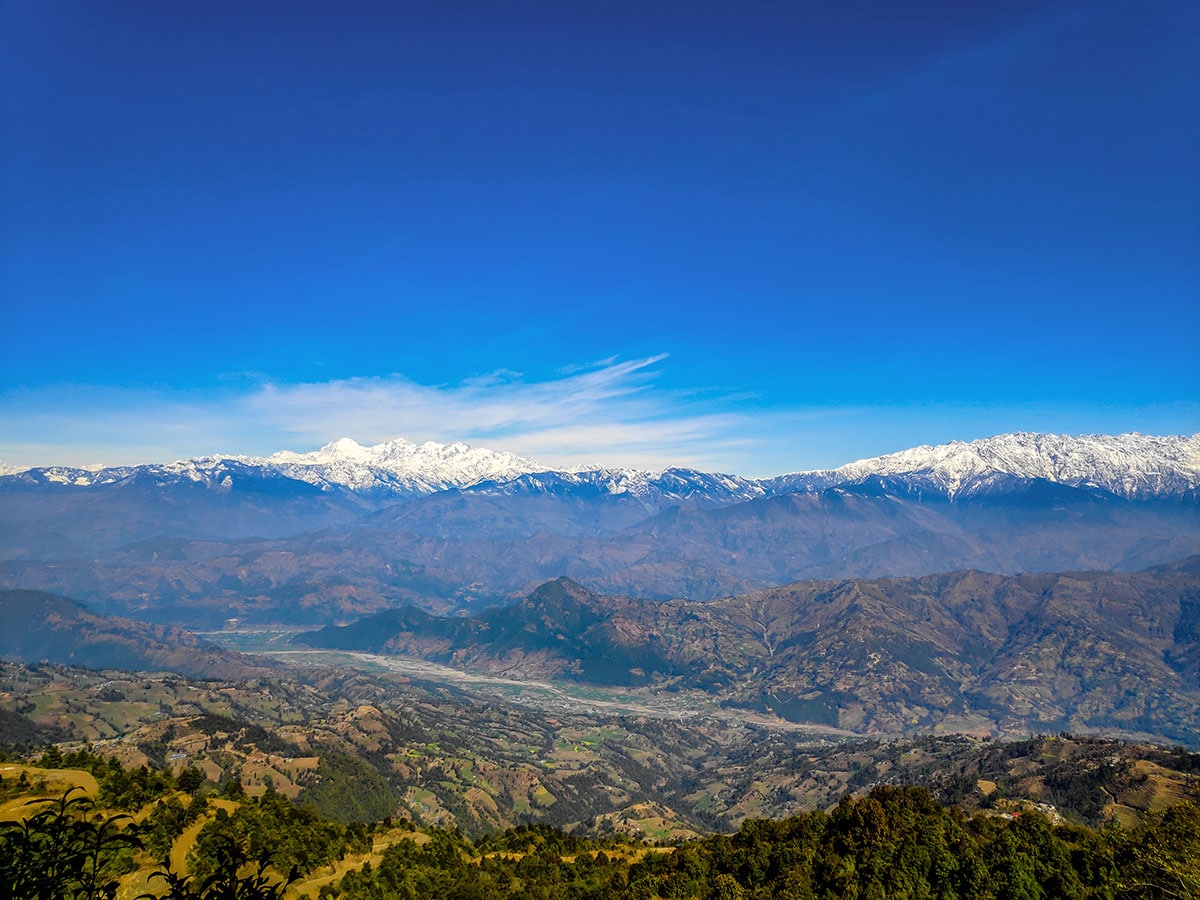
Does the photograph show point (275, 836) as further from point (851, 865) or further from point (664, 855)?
point (851, 865)

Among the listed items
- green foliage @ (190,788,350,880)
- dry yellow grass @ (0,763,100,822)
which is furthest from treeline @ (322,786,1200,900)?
dry yellow grass @ (0,763,100,822)

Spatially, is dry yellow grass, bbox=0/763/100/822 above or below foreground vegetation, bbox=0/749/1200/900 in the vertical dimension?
above

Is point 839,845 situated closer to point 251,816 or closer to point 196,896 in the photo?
point 251,816

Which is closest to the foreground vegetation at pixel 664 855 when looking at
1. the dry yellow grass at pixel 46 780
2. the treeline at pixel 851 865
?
the treeline at pixel 851 865

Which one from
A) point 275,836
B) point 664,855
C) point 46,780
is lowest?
point 664,855

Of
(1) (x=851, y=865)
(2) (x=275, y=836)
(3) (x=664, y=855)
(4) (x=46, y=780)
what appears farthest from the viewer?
(3) (x=664, y=855)

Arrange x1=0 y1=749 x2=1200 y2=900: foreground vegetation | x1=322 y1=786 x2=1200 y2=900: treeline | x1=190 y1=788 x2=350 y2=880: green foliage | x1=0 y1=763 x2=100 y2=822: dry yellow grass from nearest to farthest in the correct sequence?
x1=0 y1=749 x2=1200 y2=900: foreground vegetation
x1=322 y1=786 x2=1200 y2=900: treeline
x1=0 y1=763 x2=100 y2=822: dry yellow grass
x1=190 y1=788 x2=350 y2=880: green foliage

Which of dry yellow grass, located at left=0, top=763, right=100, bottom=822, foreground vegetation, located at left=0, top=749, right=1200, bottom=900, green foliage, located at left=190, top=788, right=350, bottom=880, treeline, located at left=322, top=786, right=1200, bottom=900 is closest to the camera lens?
foreground vegetation, located at left=0, top=749, right=1200, bottom=900

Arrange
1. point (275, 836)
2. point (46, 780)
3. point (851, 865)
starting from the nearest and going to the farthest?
point (851, 865) < point (46, 780) < point (275, 836)

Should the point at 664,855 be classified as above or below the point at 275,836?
below

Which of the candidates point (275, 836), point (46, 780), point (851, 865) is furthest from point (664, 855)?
point (46, 780)

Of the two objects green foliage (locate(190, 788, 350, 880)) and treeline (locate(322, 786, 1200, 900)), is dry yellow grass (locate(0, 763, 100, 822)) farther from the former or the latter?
treeline (locate(322, 786, 1200, 900))
